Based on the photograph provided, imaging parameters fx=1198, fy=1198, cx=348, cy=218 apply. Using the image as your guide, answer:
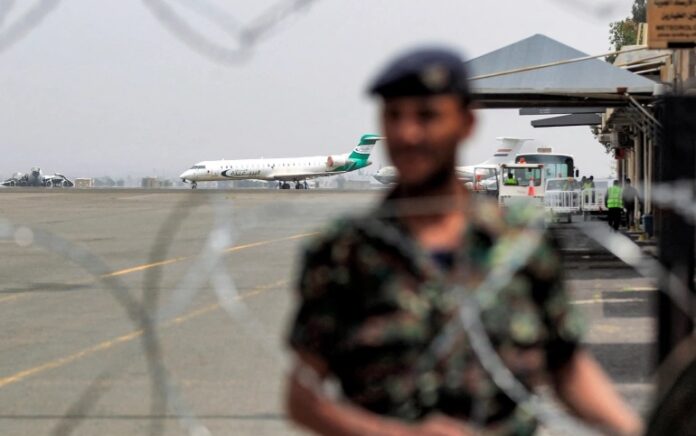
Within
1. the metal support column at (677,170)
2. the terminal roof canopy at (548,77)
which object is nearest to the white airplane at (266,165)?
the metal support column at (677,170)

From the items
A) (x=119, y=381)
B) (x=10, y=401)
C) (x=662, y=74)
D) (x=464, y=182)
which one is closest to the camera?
(x=464, y=182)

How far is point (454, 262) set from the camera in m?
1.69

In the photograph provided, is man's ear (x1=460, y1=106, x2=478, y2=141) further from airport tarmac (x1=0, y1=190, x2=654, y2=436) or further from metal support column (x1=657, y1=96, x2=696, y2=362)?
metal support column (x1=657, y1=96, x2=696, y2=362)

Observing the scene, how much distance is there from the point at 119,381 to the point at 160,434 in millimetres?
1786

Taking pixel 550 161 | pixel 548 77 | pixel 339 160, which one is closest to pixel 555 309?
pixel 339 160

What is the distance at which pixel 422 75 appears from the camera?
1672 mm

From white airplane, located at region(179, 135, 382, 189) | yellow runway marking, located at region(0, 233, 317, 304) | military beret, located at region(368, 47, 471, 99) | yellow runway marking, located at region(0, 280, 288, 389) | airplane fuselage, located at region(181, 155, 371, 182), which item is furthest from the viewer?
yellow runway marking, located at region(0, 233, 317, 304)

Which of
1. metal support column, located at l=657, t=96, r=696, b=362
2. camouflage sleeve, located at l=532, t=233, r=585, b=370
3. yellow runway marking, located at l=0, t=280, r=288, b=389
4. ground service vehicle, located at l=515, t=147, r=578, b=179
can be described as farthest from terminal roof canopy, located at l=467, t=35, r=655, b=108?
ground service vehicle, located at l=515, t=147, r=578, b=179

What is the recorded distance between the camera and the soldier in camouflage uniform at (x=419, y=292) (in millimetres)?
1684

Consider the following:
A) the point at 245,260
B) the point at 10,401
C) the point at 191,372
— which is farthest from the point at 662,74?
the point at 10,401

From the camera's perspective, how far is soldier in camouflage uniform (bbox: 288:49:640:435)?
5.52 feet

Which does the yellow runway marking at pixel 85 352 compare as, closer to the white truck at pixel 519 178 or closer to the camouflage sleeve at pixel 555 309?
the camouflage sleeve at pixel 555 309

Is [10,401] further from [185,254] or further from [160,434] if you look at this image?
[185,254]

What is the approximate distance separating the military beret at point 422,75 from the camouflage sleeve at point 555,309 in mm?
276
